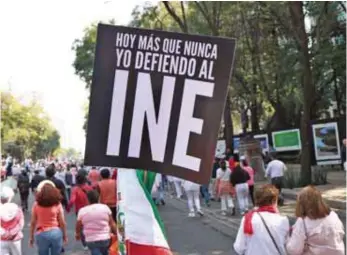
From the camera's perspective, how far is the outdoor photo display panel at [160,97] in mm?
3549

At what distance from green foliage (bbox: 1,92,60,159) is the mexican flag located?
60.9m

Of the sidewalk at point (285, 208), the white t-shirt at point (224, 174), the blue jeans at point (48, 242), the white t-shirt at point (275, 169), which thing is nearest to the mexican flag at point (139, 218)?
the blue jeans at point (48, 242)

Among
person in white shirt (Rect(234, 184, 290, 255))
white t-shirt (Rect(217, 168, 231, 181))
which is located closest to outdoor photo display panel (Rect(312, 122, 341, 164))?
white t-shirt (Rect(217, 168, 231, 181))

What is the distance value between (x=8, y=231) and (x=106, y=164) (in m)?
4.51

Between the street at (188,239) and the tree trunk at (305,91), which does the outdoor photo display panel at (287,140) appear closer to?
the tree trunk at (305,91)

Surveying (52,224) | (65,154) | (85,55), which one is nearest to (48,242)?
(52,224)

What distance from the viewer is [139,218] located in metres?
3.75

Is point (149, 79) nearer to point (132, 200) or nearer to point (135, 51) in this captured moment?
point (135, 51)

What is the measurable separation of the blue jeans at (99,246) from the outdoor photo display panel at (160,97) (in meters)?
3.57

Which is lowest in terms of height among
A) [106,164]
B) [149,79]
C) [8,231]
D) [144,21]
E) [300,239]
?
[8,231]

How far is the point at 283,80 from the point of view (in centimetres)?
3309

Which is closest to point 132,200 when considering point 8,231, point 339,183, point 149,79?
point 149,79

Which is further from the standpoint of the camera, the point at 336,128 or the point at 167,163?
the point at 336,128

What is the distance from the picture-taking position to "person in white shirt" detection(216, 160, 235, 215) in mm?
15523
